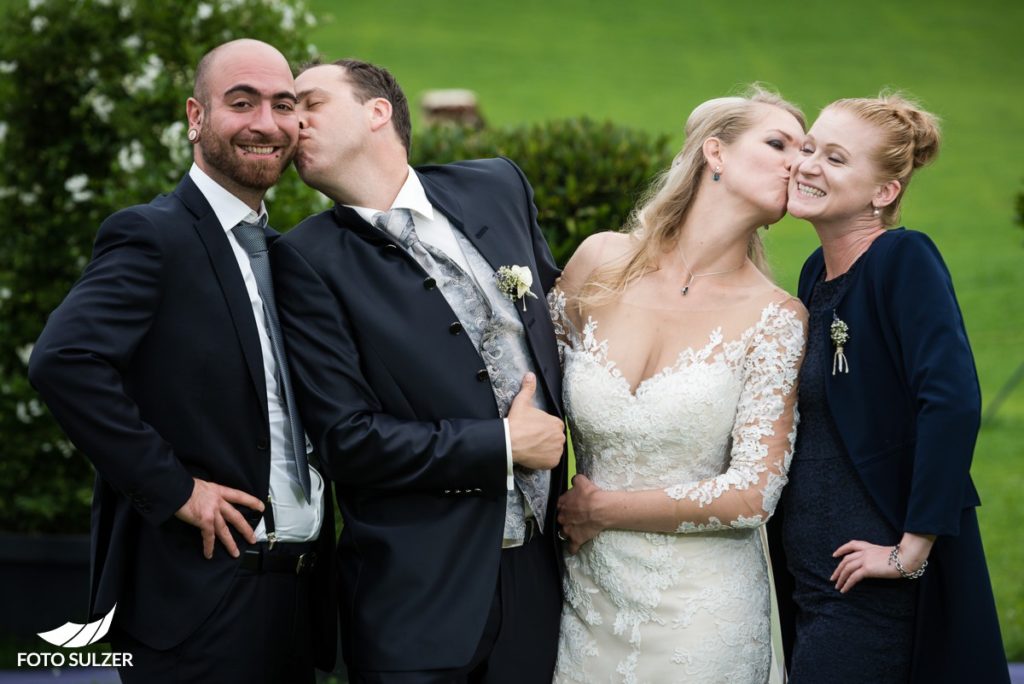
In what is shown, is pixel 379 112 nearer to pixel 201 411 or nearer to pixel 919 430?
pixel 201 411

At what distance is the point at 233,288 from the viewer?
3.60 m

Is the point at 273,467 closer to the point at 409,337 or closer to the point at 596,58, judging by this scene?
the point at 409,337

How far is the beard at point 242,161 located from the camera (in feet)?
12.1

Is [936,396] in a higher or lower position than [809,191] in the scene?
lower

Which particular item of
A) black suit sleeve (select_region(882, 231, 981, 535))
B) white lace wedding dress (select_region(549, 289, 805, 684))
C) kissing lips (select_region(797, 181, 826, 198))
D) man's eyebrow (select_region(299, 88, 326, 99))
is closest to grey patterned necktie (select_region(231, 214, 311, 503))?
man's eyebrow (select_region(299, 88, 326, 99))

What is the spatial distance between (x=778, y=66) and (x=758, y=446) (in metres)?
18.0

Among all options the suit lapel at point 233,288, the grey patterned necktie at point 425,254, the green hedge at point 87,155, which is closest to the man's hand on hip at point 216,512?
the suit lapel at point 233,288

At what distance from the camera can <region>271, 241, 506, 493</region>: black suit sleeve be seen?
346cm

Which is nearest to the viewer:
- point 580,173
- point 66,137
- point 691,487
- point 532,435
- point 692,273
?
point 532,435

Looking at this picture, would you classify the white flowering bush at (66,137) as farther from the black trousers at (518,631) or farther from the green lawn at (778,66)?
the green lawn at (778,66)

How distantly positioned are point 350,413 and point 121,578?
84cm

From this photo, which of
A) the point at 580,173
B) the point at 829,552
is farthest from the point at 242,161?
the point at 580,173

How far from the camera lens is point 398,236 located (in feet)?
12.2

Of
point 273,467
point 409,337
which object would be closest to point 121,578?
point 273,467
